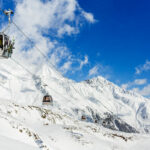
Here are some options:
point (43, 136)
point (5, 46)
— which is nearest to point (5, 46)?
point (5, 46)

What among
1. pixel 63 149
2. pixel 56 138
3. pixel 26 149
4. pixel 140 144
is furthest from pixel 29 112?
pixel 26 149

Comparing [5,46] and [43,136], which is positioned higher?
[5,46]

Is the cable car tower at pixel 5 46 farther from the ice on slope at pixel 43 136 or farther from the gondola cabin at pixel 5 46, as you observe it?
the ice on slope at pixel 43 136

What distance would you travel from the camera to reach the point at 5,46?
18.8 meters

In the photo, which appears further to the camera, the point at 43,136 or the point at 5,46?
the point at 43,136

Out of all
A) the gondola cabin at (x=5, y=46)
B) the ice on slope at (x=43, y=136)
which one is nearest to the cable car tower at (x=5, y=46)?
the gondola cabin at (x=5, y=46)

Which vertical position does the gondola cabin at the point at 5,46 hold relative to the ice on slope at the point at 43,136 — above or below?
above

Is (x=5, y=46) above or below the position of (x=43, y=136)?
above

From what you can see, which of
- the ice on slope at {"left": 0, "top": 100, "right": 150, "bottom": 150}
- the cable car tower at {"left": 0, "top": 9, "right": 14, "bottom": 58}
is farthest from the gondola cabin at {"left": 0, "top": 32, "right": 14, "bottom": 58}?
the ice on slope at {"left": 0, "top": 100, "right": 150, "bottom": 150}

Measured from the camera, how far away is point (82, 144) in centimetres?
2469

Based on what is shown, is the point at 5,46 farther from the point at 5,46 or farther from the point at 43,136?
the point at 43,136

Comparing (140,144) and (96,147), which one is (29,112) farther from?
(140,144)

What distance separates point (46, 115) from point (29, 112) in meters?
3.99

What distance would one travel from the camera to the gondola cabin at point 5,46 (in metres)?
18.6
